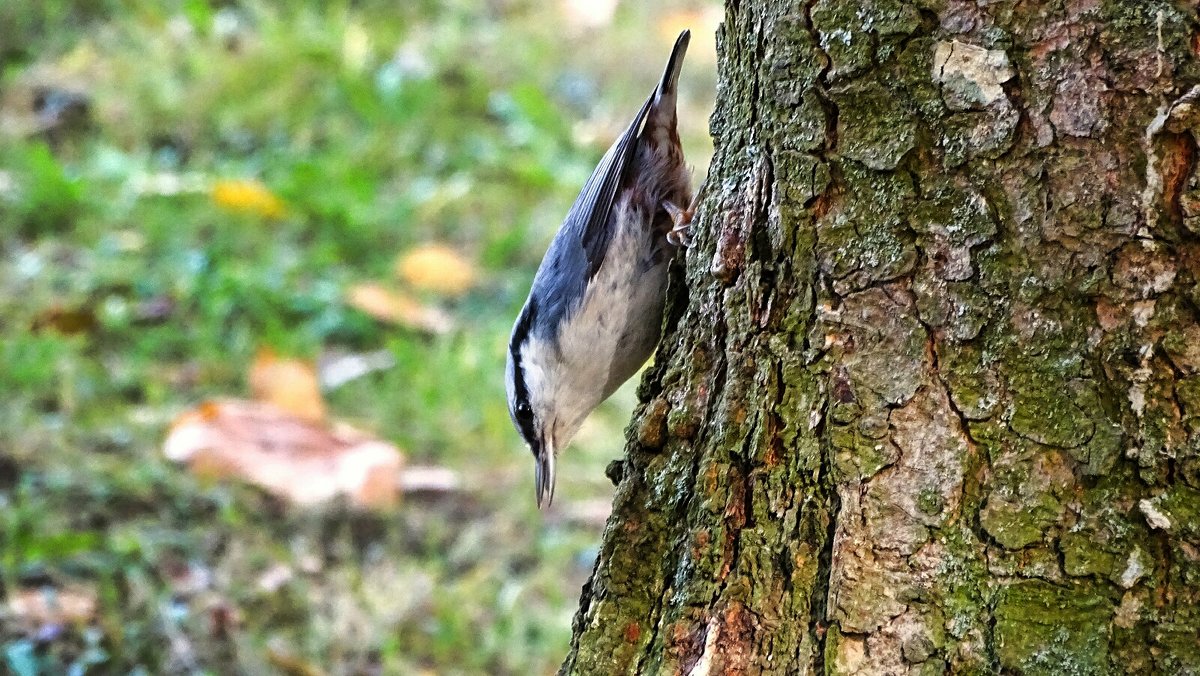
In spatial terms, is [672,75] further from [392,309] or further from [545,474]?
[392,309]

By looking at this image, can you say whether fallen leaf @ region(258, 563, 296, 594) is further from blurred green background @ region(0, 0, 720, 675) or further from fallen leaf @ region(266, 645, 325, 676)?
fallen leaf @ region(266, 645, 325, 676)

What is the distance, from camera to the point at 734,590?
63.8 inches

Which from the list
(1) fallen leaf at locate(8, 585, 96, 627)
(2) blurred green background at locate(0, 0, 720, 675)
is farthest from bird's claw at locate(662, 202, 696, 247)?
(1) fallen leaf at locate(8, 585, 96, 627)

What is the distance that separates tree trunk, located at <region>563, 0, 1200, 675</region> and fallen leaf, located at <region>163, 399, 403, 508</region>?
1.93 m

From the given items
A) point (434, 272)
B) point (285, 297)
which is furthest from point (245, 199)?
point (434, 272)

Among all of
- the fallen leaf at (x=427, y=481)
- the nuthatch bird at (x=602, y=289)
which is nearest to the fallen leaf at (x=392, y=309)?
the fallen leaf at (x=427, y=481)

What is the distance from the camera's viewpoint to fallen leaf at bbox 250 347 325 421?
12.8 feet

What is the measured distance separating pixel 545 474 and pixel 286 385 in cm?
137

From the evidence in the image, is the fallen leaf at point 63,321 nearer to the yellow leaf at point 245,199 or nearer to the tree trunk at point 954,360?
the yellow leaf at point 245,199

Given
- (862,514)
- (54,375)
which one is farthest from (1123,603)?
(54,375)

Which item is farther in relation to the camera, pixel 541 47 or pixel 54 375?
pixel 541 47

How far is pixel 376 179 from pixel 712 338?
3.68 metres

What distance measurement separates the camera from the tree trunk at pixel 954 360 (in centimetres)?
140

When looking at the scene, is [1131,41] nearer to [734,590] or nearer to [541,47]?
[734,590]
